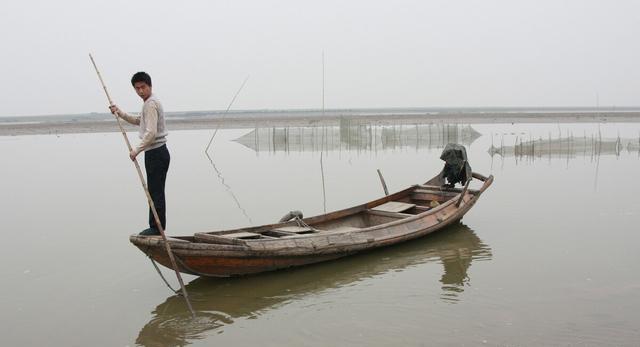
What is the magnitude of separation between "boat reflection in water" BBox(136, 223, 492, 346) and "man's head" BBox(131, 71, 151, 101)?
6.35ft

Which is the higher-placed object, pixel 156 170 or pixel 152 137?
pixel 152 137

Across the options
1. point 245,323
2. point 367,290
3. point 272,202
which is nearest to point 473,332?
point 367,290

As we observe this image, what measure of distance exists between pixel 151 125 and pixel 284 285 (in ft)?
6.63

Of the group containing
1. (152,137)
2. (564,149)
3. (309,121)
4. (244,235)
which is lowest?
(244,235)

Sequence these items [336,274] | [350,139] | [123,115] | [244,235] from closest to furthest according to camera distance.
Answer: [123,115] → [244,235] → [336,274] → [350,139]

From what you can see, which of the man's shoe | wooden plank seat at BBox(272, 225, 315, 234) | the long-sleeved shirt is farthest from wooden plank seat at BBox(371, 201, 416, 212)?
the long-sleeved shirt

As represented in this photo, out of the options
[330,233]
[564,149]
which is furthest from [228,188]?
[564,149]

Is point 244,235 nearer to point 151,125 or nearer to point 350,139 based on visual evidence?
point 151,125

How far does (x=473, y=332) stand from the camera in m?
4.30

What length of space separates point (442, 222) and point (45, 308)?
459 cm

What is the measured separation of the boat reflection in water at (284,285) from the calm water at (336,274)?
0.06ft

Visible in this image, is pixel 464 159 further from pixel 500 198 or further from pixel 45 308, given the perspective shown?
pixel 45 308

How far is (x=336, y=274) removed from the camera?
591 cm

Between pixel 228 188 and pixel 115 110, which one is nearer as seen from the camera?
pixel 115 110
